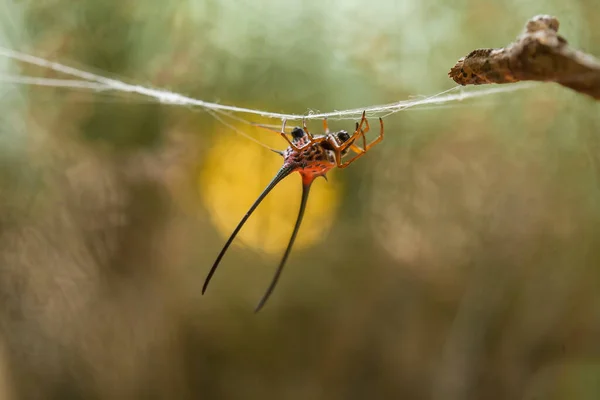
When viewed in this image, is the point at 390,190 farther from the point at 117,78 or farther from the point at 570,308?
the point at 117,78

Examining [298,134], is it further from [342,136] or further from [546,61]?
[546,61]

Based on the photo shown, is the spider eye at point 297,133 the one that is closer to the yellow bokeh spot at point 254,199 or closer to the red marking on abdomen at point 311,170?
the red marking on abdomen at point 311,170

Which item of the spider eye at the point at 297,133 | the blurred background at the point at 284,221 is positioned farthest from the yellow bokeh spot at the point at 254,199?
the spider eye at the point at 297,133

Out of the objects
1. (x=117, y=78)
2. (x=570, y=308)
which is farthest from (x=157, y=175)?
(x=570, y=308)

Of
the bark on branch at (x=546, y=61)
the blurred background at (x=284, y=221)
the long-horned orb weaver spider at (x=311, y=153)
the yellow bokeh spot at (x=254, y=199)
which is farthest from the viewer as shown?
Answer: the yellow bokeh spot at (x=254, y=199)

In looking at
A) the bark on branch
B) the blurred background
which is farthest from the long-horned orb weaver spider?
the blurred background

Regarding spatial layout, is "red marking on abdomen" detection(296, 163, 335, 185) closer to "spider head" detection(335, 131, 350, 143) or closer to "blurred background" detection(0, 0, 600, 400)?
"spider head" detection(335, 131, 350, 143)
